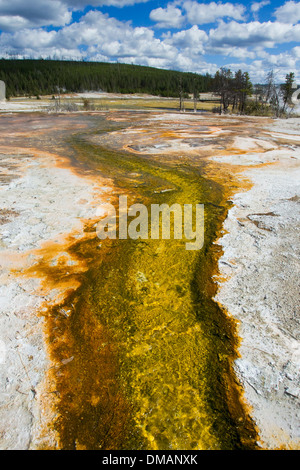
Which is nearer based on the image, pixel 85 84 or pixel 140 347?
pixel 140 347

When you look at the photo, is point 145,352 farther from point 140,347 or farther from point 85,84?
point 85,84

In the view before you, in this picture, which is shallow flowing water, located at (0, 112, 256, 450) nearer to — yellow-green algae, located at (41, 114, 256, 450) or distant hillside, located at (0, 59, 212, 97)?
yellow-green algae, located at (41, 114, 256, 450)

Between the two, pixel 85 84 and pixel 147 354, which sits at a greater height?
pixel 85 84

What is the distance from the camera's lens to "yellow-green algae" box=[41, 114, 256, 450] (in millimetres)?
2186

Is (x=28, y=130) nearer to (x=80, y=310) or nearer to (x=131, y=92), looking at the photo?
(x=80, y=310)

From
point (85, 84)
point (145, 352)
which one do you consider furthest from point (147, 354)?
point (85, 84)

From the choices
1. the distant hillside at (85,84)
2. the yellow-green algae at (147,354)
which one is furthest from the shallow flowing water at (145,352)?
the distant hillside at (85,84)

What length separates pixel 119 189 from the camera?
691 centimetres

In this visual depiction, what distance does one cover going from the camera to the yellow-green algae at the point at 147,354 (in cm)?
219

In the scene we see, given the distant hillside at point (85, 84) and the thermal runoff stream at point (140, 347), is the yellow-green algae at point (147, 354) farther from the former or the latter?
the distant hillside at point (85, 84)

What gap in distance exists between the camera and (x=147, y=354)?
9.15 feet

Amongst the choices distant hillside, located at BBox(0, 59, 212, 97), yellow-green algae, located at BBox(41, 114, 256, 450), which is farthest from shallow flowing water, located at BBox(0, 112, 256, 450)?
distant hillside, located at BBox(0, 59, 212, 97)

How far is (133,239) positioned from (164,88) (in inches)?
2899

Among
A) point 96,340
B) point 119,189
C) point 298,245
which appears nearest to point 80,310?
point 96,340
